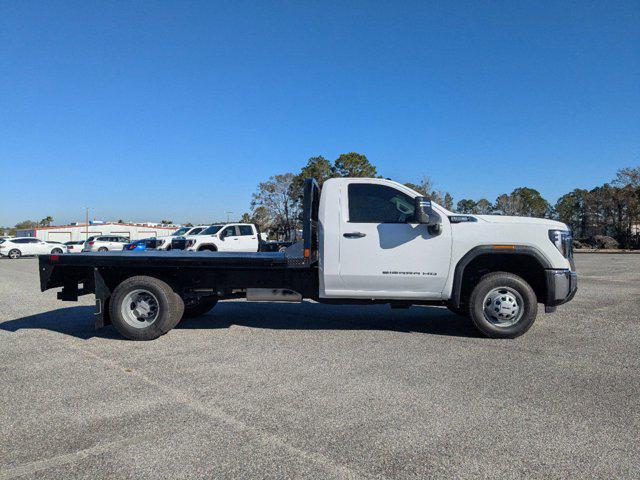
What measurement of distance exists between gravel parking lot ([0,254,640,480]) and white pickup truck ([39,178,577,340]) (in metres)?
→ 0.49

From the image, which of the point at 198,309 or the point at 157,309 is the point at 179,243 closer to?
the point at 198,309

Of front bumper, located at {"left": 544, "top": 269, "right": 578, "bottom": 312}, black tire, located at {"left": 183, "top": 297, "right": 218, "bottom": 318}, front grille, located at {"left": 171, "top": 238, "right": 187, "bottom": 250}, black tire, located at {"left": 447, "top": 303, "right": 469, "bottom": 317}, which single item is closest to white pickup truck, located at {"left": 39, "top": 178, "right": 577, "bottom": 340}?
front bumper, located at {"left": 544, "top": 269, "right": 578, "bottom": 312}

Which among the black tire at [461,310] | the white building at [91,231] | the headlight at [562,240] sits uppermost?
the white building at [91,231]

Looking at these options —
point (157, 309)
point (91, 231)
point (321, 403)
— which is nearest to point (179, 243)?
point (157, 309)

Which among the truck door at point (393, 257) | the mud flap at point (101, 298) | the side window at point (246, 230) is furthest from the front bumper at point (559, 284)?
the side window at point (246, 230)

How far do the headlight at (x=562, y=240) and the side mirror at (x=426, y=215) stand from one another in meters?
1.51

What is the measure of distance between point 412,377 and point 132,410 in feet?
8.34

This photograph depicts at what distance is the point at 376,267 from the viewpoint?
611 cm

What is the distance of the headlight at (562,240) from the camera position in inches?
240

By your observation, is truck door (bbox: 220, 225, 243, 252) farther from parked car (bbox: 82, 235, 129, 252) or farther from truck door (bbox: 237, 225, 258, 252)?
parked car (bbox: 82, 235, 129, 252)

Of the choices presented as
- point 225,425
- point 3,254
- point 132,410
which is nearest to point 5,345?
point 132,410

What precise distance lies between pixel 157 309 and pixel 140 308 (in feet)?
0.77

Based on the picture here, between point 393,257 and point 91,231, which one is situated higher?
point 91,231

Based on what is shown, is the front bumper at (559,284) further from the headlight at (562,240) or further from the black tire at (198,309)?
A: the black tire at (198,309)
